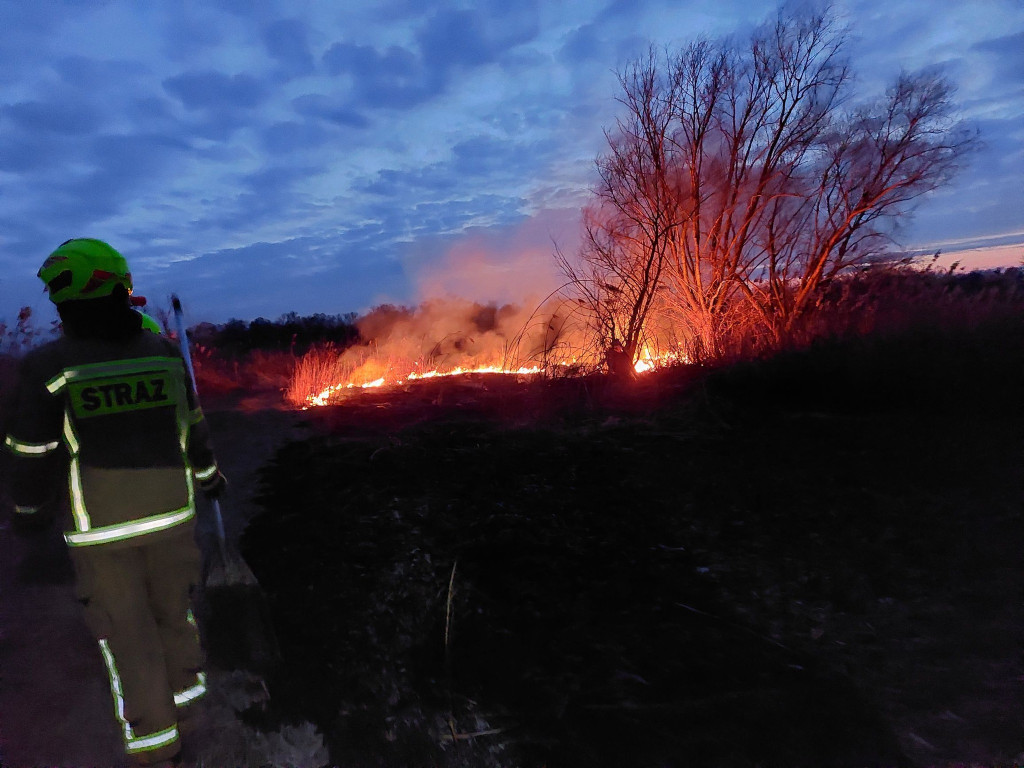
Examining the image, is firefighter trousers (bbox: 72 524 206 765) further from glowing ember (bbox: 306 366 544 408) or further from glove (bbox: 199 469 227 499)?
glowing ember (bbox: 306 366 544 408)

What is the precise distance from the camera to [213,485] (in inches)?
96.5

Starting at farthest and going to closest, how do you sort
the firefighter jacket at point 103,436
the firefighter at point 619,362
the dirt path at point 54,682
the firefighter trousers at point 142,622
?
the firefighter at point 619,362 < the dirt path at point 54,682 < the firefighter trousers at point 142,622 < the firefighter jacket at point 103,436

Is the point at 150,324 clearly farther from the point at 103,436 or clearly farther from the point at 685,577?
the point at 685,577

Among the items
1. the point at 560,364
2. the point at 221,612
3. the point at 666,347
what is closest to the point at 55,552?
the point at 221,612

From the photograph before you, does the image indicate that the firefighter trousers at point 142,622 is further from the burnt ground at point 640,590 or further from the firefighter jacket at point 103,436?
the burnt ground at point 640,590

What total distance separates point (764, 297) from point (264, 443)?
10347 mm

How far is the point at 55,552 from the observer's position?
3982mm

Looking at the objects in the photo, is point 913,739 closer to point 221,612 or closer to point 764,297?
point 221,612

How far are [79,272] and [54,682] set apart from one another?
2.29 meters

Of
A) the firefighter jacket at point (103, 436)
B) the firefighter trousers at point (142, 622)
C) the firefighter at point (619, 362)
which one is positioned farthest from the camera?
the firefighter at point (619, 362)

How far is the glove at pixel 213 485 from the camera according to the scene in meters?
2.43

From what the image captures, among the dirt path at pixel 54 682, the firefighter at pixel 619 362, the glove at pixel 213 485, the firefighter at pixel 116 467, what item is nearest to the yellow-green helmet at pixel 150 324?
the firefighter at pixel 116 467

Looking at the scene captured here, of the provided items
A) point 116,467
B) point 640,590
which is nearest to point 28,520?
point 116,467

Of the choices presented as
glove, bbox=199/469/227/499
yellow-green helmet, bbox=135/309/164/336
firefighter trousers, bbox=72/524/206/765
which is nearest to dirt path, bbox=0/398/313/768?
firefighter trousers, bbox=72/524/206/765
